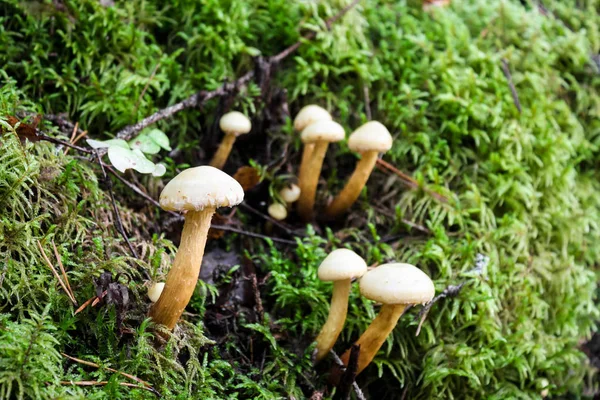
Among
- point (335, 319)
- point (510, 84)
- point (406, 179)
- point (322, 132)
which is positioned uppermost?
point (510, 84)

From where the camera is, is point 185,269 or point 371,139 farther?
point 371,139

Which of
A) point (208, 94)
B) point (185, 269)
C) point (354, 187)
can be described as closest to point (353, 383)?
point (185, 269)

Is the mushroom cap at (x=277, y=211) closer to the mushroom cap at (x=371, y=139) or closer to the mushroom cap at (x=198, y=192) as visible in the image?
the mushroom cap at (x=371, y=139)

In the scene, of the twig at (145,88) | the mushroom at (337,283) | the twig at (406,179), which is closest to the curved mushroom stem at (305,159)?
the twig at (406,179)

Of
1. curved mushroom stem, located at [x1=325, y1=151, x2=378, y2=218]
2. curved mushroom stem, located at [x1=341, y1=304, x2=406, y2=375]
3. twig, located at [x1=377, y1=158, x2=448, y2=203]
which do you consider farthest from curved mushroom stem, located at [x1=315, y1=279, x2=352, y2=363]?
twig, located at [x1=377, y1=158, x2=448, y2=203]

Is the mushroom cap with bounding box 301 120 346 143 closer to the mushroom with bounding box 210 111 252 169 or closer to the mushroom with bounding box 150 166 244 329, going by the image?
the mushroom with bounding box 210 111 252 169

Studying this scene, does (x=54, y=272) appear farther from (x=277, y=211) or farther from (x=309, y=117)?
(x=309, y=117)
